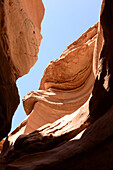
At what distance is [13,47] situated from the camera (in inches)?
226

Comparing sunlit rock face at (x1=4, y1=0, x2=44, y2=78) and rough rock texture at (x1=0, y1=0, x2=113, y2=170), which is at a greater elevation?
sunlit rock face at (x1=4, y1=0, x2=44, y2=78)

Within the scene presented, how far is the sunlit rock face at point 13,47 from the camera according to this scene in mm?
4918

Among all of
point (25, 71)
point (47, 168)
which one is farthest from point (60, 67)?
point (47, 168)

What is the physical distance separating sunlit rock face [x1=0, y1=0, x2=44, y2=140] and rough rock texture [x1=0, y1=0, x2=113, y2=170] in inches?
42.9

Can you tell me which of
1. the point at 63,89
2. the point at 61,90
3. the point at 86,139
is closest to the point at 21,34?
the point at 61,90

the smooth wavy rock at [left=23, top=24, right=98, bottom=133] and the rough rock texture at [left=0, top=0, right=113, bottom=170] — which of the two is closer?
the rough rock texture at [left=0, top=0, right=113, bottom=170]

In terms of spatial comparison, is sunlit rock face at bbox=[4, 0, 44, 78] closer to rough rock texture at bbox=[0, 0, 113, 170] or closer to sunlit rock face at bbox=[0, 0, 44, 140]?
sunlit rock face at bbox=[0, 0, 44, 140]

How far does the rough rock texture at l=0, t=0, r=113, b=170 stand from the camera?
2.80 metres

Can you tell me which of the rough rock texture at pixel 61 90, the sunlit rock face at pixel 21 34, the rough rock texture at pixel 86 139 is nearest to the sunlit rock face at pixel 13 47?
the sunlit rock face at pixel 21 34

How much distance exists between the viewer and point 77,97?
325 inches

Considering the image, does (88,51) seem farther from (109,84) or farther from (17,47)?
(109,84)

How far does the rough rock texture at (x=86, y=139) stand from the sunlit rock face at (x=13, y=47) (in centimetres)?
109

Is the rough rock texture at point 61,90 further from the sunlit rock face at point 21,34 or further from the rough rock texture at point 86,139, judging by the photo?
Result: the rough rock texture at point 86,139

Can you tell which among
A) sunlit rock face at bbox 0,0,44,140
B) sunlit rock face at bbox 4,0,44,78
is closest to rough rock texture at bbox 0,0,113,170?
sunlit rock face at bbox 0,0,44,140
